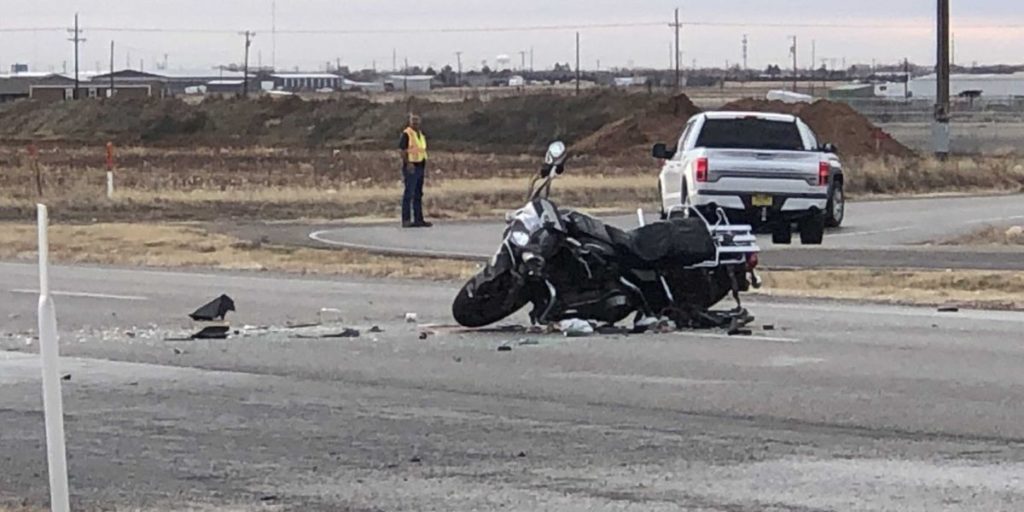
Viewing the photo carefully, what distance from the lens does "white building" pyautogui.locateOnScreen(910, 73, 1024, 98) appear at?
149m

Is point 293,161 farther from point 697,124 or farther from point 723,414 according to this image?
point 723,414

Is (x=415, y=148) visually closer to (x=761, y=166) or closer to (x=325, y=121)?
(x=761, y=166)

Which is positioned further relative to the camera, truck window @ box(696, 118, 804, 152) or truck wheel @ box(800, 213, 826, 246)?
truck window @ box(696, 118, 804, 152)

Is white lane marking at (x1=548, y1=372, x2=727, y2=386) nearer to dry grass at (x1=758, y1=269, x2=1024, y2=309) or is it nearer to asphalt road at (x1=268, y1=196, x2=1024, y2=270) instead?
dry grass at (x1=758, y1=269, x2=1024, y2=309)

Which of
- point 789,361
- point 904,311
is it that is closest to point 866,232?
point 904,311

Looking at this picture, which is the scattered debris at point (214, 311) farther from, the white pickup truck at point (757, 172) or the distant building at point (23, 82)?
the distant building at point (23, 82)

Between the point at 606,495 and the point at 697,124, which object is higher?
the point at 697,124

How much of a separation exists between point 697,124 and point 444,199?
44.6 feet

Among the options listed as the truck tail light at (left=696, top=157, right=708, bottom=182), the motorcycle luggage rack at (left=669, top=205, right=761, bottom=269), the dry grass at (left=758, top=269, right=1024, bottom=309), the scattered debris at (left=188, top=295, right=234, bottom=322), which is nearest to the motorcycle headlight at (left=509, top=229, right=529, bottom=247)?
the motorcycle luggage rack at (left=669, top=205, right=761, bottom=269)

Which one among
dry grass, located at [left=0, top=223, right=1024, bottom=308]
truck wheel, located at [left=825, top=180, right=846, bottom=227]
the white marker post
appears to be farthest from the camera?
truck wheel, located at [left=825, top=180, right=846, bottom=227]

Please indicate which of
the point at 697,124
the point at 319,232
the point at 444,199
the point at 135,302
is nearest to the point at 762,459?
the point at 135,302

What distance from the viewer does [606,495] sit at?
840cm

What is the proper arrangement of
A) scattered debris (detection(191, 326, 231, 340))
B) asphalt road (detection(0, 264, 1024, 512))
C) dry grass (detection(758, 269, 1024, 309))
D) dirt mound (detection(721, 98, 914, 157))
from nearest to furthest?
asphalt road (detection(0, 264, 1024, 512)) < scattered debris (detection(191, 326, 231, 340)) < dry grass (detection(758, 269, 1024, 309)) < dirt mound (detection(721, 98, 914, 157))

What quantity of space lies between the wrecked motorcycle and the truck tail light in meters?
9.09
